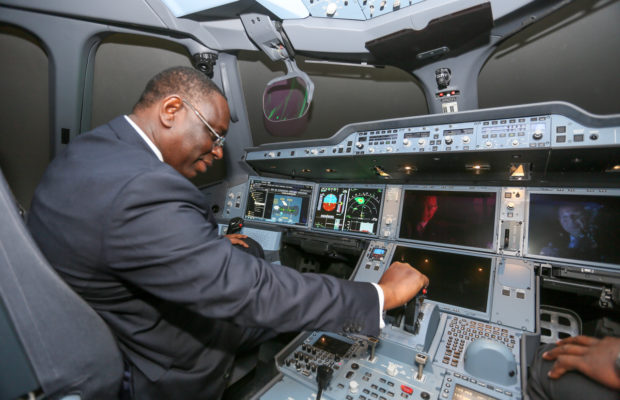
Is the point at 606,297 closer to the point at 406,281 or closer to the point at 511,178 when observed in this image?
the point at 511,178

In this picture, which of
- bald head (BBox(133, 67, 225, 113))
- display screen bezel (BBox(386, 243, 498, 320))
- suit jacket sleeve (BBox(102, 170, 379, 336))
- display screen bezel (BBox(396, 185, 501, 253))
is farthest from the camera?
display screen bezel (BBox(396, 185, 501, 253))

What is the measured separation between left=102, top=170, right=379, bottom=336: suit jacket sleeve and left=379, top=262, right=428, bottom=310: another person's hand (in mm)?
254

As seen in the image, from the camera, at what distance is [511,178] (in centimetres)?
198

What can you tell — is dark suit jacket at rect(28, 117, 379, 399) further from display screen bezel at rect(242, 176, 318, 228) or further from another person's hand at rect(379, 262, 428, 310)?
display screen bezel at rect(242, 176, 318, 228)

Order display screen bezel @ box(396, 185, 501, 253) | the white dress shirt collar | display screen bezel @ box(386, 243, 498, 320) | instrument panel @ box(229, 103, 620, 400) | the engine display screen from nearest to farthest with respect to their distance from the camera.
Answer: the white dress shirt collar, instrument panel @ box(229, 103, 620, 400), the engine display screen, display screen bezel @ box(386, 243, 498, 320), display screen bezel @ box(396, 185, 501, 253)

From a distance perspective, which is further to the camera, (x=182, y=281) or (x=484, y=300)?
(x=484, y=300)

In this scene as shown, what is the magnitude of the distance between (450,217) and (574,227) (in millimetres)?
707

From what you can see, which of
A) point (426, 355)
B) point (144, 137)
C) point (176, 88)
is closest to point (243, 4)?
point (176, 88)

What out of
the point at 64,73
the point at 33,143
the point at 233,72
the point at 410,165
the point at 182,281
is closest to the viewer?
the point at 182,281

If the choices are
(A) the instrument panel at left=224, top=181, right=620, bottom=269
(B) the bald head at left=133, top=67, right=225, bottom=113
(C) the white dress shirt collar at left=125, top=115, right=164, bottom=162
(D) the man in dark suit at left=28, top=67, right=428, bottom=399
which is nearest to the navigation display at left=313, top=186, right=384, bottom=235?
(A) the instrument panel at left=224, top=181, right=620, bottom=269

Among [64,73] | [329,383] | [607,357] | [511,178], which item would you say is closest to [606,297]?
[511,178]

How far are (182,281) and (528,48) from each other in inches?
99.7

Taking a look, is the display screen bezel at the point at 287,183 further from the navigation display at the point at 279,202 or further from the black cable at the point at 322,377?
the black cable at the point at 322,377

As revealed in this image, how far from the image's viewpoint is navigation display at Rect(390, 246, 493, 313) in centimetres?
174
